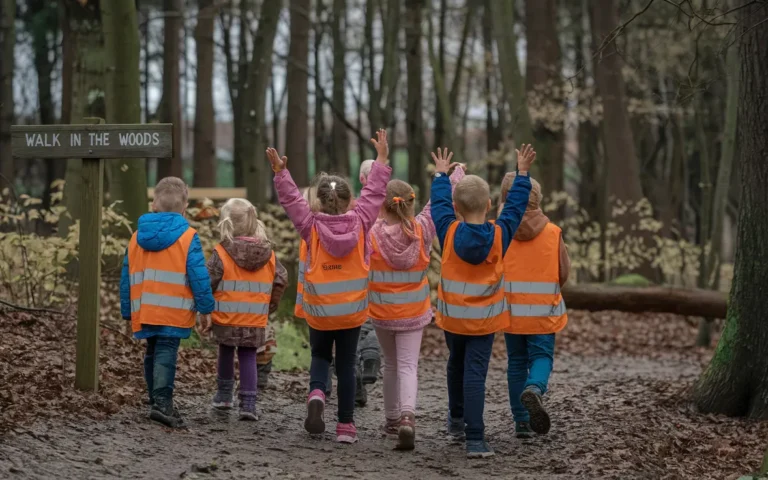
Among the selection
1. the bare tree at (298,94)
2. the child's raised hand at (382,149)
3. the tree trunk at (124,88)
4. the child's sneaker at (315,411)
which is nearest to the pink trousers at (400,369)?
the child's sneaker at (315,411)

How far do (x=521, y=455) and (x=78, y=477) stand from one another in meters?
2.96

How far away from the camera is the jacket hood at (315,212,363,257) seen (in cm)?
695

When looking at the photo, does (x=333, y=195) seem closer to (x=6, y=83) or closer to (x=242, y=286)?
(x=242, y=286)

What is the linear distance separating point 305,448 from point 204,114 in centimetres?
1618

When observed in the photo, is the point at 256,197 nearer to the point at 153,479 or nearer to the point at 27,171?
the point at 153,479

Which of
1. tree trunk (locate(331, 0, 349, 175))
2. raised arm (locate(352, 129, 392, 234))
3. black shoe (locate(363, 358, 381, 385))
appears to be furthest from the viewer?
tree trunk (locate(331, 0, 349, 175))

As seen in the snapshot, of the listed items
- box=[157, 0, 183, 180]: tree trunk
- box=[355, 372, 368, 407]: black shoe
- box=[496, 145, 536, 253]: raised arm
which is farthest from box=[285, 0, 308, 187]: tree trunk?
box=[496, 145, 536, 253]: raised arm

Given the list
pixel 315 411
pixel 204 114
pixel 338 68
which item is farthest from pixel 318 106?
pixel 315 411

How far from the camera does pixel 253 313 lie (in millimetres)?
7648

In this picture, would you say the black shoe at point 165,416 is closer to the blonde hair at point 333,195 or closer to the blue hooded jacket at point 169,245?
the blue hooded jacket at point 169,245

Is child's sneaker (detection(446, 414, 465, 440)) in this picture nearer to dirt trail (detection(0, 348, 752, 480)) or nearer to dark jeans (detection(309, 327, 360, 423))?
dirt trail (detection(0, 348, 752, 480))

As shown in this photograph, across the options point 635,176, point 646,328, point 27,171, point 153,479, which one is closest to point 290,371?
point 153,479

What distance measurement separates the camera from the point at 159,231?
707 centimetres

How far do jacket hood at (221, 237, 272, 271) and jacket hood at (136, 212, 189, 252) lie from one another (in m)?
0.53
